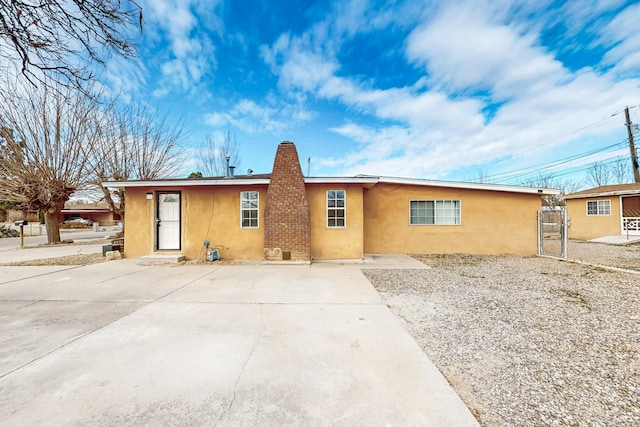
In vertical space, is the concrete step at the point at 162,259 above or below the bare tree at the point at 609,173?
below

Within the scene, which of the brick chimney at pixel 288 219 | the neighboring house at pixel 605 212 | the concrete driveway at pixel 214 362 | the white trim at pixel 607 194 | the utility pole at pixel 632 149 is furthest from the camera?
the utility pole at pixel 632 149

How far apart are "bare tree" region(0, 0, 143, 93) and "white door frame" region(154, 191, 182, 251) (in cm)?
573

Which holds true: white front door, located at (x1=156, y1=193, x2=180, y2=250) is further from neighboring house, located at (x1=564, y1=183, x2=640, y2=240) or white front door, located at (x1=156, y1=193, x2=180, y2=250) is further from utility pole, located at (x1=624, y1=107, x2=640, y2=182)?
utility pole, located at (x1=624, y1=107, x2=640, y2=182)

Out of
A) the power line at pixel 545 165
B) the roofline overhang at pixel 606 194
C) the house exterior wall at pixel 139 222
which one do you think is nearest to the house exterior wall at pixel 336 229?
the house exterior wall at pixel 139 222

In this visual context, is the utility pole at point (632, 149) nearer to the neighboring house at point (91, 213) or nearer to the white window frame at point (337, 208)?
the white window frame at point (337, 208)

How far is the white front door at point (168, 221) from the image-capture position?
9.08 m

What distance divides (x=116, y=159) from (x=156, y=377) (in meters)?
16.6

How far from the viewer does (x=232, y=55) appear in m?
11.1

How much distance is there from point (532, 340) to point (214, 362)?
12.3 feet

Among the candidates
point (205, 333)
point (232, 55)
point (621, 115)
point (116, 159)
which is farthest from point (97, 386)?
point (621, 115)

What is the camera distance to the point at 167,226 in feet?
29.9

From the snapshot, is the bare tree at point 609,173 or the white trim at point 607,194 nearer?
the white trim at point 607,194

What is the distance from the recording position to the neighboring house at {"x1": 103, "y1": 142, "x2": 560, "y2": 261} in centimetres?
830

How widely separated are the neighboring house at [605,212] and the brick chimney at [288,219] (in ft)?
57.1
